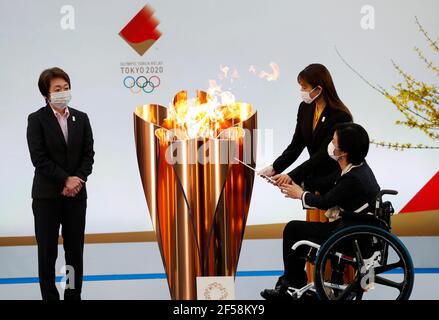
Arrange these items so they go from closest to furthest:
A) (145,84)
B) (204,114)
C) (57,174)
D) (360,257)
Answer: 1. (360,257)
2. (57,174)
3. (204,114)
4. (145,84)

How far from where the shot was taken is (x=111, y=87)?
12.1 feet

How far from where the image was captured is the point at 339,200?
320 centimetres

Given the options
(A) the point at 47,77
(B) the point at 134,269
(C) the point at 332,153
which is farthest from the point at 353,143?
(A) the point at 47,77

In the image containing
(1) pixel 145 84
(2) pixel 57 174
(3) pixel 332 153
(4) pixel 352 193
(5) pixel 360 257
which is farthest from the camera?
(1) pixel 145 84

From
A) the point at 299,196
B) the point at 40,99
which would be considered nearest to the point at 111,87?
the point at 40,99

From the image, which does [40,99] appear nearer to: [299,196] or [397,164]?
[299,196]

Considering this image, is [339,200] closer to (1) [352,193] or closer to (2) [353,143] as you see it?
(1) [352,193]

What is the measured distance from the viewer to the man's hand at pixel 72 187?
3.48 m

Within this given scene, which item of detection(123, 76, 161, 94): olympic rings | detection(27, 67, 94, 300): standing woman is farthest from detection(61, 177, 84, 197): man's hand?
detection(123, 76, 161, 94): olympic rings

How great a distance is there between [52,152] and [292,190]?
1288mm

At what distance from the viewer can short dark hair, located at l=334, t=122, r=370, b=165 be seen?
10.7 feet

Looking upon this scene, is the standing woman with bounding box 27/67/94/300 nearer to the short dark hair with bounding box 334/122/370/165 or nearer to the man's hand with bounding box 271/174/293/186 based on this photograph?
the man's hand with bounding box 271/174/293/186

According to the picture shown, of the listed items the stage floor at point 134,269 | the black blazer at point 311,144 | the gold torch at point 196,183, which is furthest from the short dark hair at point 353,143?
the stage floor at point 134,269
